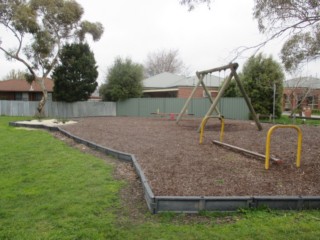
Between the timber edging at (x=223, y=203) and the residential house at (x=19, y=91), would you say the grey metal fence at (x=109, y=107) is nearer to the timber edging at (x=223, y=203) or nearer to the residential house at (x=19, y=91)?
the residential house at (x=19, y=91)

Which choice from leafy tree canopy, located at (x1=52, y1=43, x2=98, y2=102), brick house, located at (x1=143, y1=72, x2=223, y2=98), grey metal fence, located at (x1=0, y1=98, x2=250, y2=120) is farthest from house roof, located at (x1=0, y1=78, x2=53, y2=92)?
brick house, located at (x1=143, y1=72, x2=223, y2=98)

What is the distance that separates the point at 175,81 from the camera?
33.8 meters

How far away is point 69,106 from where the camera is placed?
26.8m

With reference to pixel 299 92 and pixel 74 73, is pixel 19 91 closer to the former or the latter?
pixel 74 73

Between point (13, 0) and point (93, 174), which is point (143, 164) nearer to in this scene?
point (93, 174)

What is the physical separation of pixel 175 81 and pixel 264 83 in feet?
46.5

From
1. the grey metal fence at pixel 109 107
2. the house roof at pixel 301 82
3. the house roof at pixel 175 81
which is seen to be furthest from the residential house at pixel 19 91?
the house roof at pixel 301 82

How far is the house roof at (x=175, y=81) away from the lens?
100ft

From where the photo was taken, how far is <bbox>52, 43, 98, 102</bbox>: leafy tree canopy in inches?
989

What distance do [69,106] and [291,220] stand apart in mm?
24986

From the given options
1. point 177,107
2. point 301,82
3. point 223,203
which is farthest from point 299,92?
point 223,203

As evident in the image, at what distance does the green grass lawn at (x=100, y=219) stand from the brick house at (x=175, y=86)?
24.3 metres

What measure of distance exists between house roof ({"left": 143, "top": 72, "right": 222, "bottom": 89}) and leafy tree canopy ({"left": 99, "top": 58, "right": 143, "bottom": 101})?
4.63 meters

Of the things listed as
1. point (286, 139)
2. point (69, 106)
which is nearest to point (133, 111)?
point (69, 106)
